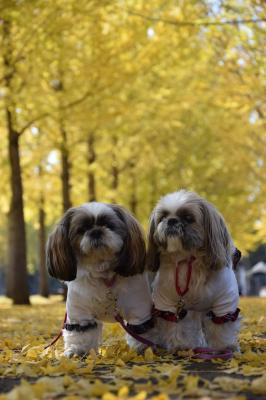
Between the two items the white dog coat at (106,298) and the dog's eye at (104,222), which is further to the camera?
the white dog coat at (106,298)

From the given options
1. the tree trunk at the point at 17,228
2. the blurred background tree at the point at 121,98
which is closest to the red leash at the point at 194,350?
the blurred background tree at the point at 121,98

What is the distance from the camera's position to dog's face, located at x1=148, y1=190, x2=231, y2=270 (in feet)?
13.8

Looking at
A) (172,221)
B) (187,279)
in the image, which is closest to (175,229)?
(172,221)

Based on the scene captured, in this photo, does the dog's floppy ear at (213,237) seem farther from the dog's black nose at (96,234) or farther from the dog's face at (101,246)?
the dog's black nose at (96,234)

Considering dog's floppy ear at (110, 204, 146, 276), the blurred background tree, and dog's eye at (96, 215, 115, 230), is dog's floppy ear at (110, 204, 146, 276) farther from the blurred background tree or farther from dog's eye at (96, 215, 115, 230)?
the blurred background tree

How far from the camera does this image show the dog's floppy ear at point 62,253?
14.5 ft

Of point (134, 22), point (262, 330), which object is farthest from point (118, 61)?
point (262, 330)

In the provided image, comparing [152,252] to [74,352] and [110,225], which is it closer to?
[110,225]

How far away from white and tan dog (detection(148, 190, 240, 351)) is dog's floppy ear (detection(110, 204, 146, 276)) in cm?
9

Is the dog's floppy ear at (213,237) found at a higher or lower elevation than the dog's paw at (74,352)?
higher

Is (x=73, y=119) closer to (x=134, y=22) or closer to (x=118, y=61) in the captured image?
(x=118, y=61)

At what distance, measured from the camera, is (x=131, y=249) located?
4375 millimetres

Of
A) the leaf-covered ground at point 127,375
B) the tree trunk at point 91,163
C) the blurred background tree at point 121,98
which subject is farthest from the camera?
the tree trunk at point 91,163

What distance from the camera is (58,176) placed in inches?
728
